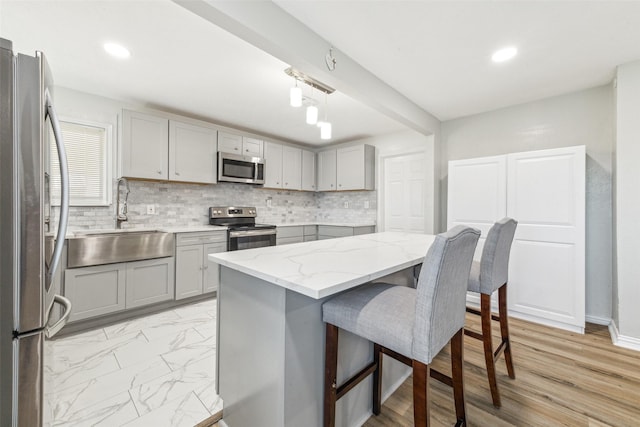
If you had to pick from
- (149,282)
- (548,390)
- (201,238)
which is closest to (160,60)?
(201,238)

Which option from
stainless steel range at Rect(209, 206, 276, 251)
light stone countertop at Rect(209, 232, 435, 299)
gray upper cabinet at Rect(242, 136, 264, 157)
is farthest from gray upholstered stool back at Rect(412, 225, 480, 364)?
gray upper cabinet at Rect(242, 136, 264, 157)

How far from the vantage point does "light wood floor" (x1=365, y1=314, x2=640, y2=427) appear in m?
1.49

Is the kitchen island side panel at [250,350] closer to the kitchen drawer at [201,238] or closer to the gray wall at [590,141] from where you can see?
the kitchen drawer at [201,238]

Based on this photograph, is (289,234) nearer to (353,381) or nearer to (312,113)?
(312,113)

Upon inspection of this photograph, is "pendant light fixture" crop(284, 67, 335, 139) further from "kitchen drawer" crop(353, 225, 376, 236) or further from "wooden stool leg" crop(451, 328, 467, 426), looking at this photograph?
"kitchen drawer" crop(353, 225, 376, 236)

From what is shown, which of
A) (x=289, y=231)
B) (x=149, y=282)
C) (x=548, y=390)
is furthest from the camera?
(x=289, y=231)

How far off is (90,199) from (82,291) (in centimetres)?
104

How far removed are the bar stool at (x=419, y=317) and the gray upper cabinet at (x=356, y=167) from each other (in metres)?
3.23

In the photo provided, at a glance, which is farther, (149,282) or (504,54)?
(149,282)

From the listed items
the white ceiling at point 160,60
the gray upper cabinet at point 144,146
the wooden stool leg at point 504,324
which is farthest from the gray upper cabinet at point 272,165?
the wooden stool leg at point 504,324

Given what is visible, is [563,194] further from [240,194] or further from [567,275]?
[240,194]

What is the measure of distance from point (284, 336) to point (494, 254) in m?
1.31

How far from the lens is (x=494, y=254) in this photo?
1592 millimetres

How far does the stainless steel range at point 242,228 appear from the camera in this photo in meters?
3.57
